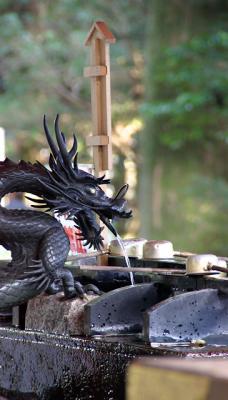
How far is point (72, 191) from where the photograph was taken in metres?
3.23

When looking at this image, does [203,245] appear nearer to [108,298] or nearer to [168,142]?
[168,142]

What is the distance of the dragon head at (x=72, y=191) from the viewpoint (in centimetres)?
321

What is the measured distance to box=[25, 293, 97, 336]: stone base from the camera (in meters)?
3.03

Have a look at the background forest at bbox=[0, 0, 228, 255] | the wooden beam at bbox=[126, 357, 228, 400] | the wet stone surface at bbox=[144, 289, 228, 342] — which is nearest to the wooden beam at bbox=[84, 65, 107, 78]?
the wet stone surface at bbox=[144, 289, 228, 342]

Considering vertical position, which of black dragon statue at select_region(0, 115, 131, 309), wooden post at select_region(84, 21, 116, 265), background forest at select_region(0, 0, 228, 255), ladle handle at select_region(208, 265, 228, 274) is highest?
background forest at select_region(0, 0, 228, 255)

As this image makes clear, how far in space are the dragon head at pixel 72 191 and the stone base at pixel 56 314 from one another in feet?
1.15

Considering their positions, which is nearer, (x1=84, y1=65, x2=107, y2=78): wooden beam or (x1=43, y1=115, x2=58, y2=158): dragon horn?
(x1=43, y1=115, x2=58, y2=158): dragon horn

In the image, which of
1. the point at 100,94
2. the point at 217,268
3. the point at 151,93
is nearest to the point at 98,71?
the point at 100,94

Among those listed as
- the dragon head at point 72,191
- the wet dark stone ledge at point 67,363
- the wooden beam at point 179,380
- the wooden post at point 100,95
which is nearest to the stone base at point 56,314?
the wet dark stone ledge at point 67,363

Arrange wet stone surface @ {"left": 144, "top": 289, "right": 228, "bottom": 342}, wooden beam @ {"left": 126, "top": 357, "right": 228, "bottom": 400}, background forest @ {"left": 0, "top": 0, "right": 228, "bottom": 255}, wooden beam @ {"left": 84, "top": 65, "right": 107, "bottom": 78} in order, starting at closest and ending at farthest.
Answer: wooden beam @ {"left": 126, "top": 357, "right": 228, "bottom": 400}, wet stone surface @ {"left": 144, "top": 289, "right": 228, "bottom": 342}, wooden beam @ {"left": 84, "top": 65, "right": 107, "bottom": 78}, background forest @ {"left": 0, "top": 0, "right": 228, "bottom": 255}

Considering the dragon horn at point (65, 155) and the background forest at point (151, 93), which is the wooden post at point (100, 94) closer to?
the dragon horn at point (65, 155)

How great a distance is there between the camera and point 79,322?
3.01m

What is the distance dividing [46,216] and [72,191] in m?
0.15

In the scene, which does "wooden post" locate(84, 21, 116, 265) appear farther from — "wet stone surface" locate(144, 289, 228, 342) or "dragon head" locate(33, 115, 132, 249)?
"wet stone surface" locate(144, 289, 228, 342)
